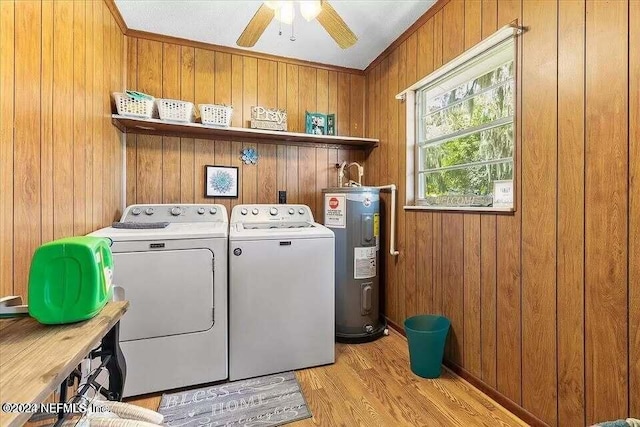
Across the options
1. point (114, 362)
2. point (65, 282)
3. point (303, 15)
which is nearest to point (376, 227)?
point (303, 15)

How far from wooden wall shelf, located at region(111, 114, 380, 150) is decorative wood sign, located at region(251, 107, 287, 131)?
0.23ft

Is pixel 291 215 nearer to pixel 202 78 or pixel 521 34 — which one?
pixel 202 78

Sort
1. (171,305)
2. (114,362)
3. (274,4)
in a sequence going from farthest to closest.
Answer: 1. (171,305)
2. (274,4)
3. (114,362)

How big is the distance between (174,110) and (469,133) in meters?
2.12

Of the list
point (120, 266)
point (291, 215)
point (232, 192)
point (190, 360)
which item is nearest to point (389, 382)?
point (190, 360)

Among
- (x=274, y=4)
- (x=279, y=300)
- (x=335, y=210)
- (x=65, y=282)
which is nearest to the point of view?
(x=65, y=282)

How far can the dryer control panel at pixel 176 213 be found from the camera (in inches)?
91.7

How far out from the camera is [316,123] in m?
2.86

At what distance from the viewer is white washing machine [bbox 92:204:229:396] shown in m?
1.73

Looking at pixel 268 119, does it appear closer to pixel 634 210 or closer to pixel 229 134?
pixel 229 134

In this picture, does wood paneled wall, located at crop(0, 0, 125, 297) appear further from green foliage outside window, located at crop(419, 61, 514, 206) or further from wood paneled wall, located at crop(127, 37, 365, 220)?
green foliage outside window, located at crop(419, 61, 514, 206)

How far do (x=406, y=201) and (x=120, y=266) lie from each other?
200 cm

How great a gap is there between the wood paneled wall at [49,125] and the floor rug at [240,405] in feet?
3.14

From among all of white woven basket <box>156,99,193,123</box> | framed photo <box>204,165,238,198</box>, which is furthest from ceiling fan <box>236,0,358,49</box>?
framed photo <box>204,165,238,198</box>
